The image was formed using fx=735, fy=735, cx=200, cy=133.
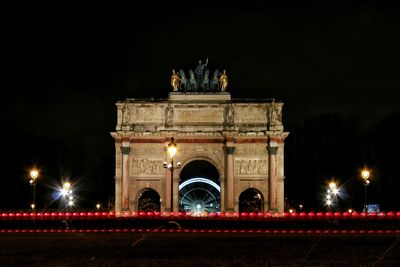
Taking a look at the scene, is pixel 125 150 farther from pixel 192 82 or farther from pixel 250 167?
pixel 250 167

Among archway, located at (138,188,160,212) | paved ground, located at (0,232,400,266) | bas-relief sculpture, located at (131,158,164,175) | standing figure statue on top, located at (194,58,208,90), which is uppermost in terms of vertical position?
standing figure statue on top, located at (194,58,208,90)

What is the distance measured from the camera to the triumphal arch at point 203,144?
2522 inches

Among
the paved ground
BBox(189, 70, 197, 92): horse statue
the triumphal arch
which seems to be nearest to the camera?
the paved ground

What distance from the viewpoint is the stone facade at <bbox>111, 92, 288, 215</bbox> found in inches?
2522

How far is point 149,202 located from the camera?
2842 inches

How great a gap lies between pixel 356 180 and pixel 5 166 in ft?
118

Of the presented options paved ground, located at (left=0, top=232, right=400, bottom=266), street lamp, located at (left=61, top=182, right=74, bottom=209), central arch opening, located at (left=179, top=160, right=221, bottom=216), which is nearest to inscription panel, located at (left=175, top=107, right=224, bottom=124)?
street lamp, located at (left=61, top=182, right=74, bottom=209)

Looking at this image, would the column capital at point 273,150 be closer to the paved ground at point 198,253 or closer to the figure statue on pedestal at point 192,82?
the figure statue on pedestal at point 192,82

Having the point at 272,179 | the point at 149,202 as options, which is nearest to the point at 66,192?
the point at 149,202

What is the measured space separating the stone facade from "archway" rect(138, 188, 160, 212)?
21.1 ft

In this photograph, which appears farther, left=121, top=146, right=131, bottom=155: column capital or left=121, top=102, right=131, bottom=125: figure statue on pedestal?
left=121, top=102, right=131, bottom=125: figure statue on pedestal

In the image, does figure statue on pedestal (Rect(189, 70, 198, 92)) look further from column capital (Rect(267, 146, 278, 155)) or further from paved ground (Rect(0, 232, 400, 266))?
paved ground (Rect(0, 232, 400, 266))

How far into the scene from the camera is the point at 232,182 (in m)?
64.3

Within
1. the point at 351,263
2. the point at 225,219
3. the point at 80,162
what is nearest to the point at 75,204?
the point at 80,162
